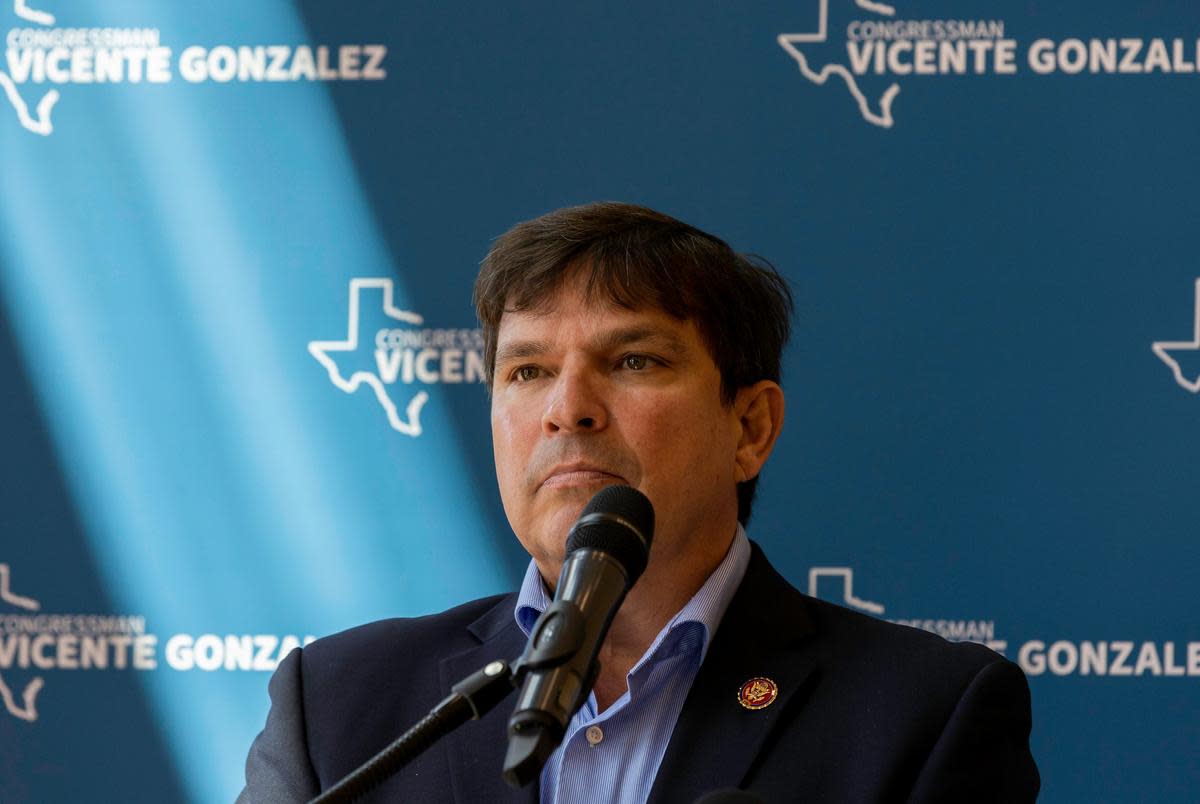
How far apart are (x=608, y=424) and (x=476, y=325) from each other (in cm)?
112

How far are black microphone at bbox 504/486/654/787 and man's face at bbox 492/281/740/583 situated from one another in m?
0.65

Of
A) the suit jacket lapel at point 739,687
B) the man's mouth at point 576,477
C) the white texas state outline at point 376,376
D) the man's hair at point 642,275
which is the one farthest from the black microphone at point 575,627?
the white texas state outline at point 376,376

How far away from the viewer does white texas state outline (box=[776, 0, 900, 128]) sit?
305 cm

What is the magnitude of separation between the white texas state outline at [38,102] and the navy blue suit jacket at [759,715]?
5.22ft

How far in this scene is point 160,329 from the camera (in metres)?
3.17

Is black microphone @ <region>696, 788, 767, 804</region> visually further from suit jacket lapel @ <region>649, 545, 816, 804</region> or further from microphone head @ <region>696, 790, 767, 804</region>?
suit jacket lapel @ <region>649, 545, 816, 804</region>

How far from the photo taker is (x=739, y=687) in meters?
2.06

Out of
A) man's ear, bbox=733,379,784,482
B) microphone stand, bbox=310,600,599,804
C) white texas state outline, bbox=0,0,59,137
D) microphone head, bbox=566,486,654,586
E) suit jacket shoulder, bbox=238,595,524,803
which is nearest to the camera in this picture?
microphone stand, bbox=310,600,599,804

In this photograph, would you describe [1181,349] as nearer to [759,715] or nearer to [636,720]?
[759,715]

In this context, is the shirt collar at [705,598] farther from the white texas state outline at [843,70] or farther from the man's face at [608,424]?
the white texas state outline at [843,70]

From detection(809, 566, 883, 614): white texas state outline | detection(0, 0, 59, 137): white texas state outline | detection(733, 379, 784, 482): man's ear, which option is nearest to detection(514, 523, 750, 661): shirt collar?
detection(733, 379, 784, 482): man's ear

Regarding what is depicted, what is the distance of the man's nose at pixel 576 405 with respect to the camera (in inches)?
78.9

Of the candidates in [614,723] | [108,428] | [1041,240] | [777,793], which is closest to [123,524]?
[108,428]

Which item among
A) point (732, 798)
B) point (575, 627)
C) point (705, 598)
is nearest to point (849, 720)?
point (705, 598)
